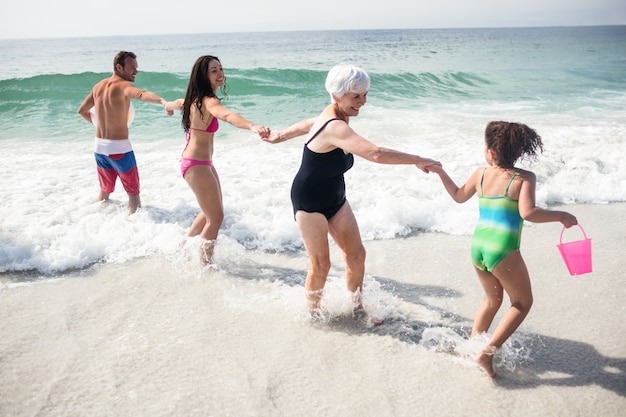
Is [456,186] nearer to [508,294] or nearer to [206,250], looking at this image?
[508,294]

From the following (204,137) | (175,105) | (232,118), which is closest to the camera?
(232,118)

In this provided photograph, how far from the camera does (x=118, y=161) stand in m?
5.56

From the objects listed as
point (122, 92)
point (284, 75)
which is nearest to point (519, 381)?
point (122, 92)

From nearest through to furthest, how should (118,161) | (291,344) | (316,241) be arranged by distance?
(316,241) → (291,344) → (118,161)

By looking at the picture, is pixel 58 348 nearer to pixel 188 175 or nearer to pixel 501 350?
pixel 188 175

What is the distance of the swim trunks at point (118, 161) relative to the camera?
5527 mm

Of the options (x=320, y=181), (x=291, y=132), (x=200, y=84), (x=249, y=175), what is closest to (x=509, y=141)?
(x=320, y=181)

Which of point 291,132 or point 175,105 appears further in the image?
point 175,105

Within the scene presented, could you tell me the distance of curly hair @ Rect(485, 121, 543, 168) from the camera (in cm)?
266

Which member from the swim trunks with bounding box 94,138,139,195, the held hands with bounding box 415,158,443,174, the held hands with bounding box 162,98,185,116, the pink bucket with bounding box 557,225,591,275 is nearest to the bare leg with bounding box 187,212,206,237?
the held hands with bounding box 162,98,185,116

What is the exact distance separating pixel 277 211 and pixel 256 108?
10123 mm

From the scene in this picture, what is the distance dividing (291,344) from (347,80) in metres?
1.89

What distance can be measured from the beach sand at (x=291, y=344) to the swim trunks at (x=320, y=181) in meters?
0.90

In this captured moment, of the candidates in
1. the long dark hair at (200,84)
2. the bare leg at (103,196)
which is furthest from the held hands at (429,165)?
the bare leg at (103,196)
